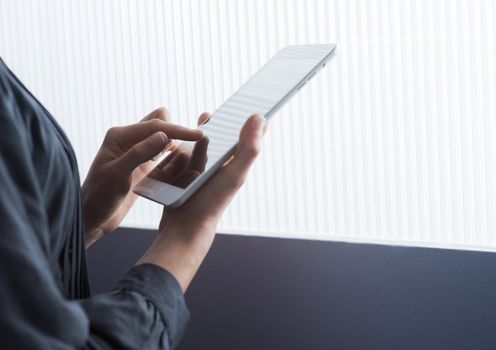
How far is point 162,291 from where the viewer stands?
1.98ft

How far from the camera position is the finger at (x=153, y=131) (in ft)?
2.55

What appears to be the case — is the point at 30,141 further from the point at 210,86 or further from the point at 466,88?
the point at 210,86

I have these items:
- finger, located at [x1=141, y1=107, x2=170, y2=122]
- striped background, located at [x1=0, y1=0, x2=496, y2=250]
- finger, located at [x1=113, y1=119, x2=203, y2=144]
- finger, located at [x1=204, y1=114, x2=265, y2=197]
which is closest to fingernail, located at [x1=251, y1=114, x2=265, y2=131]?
finger, located at [x1=204, y1=114, x2=265, y2=197]

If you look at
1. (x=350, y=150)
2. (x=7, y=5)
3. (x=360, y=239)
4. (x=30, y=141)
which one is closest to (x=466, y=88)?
(x=350, y=150)

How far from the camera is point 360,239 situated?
1.50 meters

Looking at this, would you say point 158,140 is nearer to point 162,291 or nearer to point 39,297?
point 162,291

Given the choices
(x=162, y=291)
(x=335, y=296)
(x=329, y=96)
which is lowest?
(x=335, y=296)

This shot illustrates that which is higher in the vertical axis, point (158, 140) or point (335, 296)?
point (158, 140)

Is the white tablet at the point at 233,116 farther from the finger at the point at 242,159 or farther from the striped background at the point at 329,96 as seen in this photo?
the striped background at the point at 329,96

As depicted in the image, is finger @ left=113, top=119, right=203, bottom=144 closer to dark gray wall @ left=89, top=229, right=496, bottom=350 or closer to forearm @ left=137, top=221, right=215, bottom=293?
forearm @ left=137, top=221, right=215, bottom=293

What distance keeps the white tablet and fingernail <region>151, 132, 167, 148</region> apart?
32 mm

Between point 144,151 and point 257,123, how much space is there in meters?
0.16

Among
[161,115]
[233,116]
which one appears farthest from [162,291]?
[161,115]

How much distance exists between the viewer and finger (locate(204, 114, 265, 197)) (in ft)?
2.14
